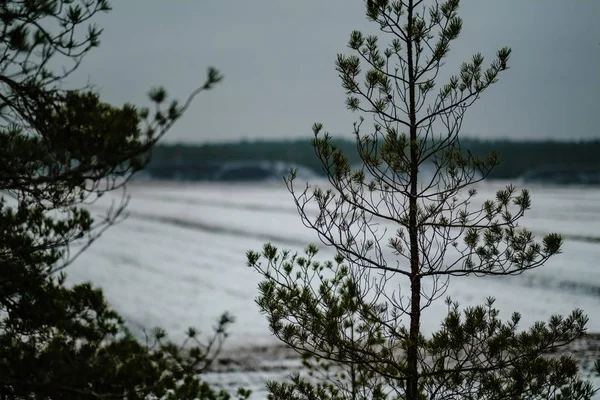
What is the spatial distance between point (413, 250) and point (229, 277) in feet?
44.6

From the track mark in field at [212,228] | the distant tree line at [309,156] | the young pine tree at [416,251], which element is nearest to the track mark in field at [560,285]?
the track mark in field at [212,228]

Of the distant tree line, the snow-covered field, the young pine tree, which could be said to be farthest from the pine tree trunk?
the distant tree line

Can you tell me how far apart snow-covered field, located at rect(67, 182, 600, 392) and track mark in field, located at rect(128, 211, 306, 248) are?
0.05 meters

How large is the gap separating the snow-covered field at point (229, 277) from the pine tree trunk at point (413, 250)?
4.46 m

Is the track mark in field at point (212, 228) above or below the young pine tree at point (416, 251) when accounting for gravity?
below

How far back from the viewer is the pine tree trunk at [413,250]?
4.60 metres

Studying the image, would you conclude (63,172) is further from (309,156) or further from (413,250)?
(309,156)

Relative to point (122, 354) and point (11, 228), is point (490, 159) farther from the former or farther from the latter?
point (11, 228)

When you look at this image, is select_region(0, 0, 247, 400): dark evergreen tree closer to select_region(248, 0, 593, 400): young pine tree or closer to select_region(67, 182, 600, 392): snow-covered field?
select_region(248, 0, 593, 400): young pine tree

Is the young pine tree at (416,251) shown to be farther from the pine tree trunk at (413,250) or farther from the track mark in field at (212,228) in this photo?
the track mark in field at (212,228)

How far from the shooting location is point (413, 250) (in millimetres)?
4887

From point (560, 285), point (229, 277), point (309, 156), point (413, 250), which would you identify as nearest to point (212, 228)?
point (229, 277)

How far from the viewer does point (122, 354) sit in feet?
14.3

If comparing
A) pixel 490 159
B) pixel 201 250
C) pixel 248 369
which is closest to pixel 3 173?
pixel 490 159
